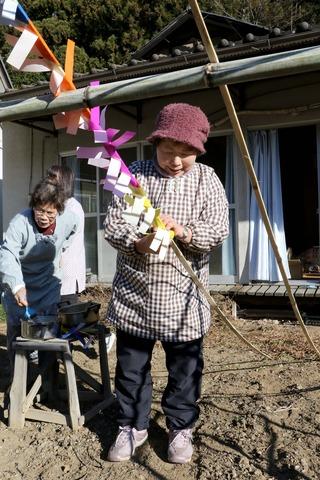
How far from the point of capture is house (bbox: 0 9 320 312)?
5.58 m

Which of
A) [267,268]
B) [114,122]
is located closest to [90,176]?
[114,122]

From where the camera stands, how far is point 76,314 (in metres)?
2.71

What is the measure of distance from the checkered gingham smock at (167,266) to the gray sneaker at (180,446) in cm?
49

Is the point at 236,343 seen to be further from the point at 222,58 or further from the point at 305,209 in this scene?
the point at 305,209

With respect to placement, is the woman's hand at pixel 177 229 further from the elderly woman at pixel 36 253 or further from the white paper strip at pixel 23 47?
the elderly woman at pixel 36 253

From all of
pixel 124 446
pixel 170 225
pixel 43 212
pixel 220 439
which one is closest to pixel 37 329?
pixel 43 212

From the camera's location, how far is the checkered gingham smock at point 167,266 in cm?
208

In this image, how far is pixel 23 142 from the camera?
8.00 meters

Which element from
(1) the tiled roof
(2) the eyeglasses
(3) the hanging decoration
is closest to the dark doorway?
(1) the tiled roof

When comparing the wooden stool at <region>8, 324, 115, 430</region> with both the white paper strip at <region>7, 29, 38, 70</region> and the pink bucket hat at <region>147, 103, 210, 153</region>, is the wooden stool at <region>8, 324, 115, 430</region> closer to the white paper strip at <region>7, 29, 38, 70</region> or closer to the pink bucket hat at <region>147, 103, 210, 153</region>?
the pink bucket hat at <region>147, 103, 210, 153</region>

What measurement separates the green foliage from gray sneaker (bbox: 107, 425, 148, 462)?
14831 mm

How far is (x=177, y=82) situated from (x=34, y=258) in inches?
71.7

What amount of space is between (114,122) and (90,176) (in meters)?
0.98

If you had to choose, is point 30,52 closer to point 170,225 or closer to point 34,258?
point 170,225
